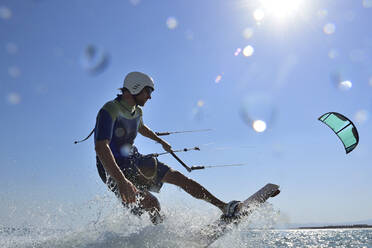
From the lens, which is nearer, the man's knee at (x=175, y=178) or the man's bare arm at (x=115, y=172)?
the man's bare arm at (x=115, y=172)

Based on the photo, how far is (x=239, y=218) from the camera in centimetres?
493

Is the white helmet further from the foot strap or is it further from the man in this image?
the foot strap

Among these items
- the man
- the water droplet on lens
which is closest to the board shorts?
the man

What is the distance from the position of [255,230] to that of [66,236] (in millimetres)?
2960

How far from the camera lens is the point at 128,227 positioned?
4141 millimetres

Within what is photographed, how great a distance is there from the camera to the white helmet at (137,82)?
4.80 m

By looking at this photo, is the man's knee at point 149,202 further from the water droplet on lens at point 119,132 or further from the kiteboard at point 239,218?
the water droplet on lens at point 119,132

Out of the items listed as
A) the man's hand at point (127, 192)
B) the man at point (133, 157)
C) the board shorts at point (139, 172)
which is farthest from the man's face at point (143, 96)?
the man's hand at point (127, 192)

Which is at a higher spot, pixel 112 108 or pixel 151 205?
pixel 112 108

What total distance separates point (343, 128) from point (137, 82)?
7459 mm

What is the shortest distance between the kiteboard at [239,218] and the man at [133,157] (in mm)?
140

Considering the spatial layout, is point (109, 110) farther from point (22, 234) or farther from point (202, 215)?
point (22, 234)

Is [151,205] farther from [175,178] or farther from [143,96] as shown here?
[143,96]

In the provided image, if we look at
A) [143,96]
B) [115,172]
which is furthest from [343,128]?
[115,172]
